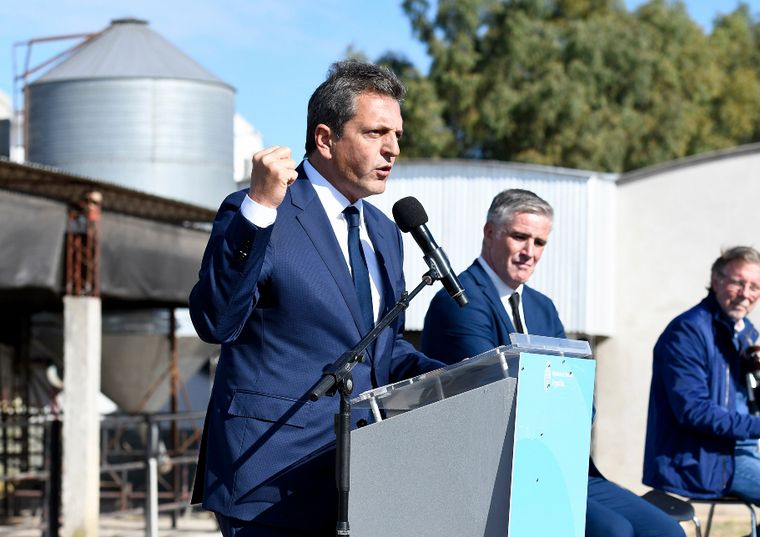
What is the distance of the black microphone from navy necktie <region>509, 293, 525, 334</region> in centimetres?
151

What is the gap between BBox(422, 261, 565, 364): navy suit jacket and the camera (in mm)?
4855

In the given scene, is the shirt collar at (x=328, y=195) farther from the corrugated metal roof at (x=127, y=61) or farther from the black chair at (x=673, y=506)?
the corrugated metal roof at (x=127, y=61)

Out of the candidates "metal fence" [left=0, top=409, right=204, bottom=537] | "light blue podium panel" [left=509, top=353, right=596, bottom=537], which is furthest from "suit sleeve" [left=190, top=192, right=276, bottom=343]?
"metal fence" [left=0, top=409, right=204, bottom=537]

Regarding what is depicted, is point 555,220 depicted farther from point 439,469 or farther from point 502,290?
point 439,469

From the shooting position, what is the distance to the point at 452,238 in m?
20.1

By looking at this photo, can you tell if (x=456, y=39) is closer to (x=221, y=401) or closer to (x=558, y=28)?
(x=558, y=28)

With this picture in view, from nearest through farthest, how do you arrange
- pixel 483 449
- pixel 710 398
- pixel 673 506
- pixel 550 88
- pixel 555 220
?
1. pixel 483 449
2. pixel 673 506
3. pixel 710 398
4. pixel 555 220
5. pixel 550 88

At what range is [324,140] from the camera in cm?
356

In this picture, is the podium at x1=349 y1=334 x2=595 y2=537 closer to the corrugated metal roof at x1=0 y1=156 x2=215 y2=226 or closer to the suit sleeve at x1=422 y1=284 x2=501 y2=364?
the suit sleeve at x1=422 y1=284 x2=501 y2=364

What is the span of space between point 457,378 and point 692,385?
10.7ft

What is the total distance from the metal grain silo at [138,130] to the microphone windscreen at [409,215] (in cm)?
2023

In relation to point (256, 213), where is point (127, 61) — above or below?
above

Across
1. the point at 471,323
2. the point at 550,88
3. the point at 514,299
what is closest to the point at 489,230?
the point at 514,299

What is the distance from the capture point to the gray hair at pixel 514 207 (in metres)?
5.14
